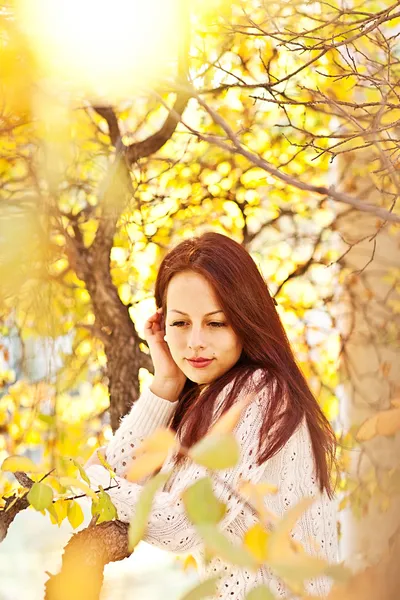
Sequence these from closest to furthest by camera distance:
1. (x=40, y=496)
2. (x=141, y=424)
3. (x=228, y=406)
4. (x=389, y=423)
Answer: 1. (x=389, y=423)
2. (x=40, y=496)
3. (x=228, y=406)
4. (x=141, y=424)

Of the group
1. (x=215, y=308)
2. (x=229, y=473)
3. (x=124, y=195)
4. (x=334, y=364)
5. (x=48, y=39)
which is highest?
(x=48, y=39)

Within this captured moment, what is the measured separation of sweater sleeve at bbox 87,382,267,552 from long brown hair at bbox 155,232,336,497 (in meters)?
0.02

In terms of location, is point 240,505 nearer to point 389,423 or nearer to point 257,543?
point 389,423

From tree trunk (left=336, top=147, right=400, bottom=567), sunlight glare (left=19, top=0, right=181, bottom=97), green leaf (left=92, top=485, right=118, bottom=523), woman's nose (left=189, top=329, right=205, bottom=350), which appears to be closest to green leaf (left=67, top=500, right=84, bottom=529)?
green leaf (left=92, top=485, right=118, bottom=523)

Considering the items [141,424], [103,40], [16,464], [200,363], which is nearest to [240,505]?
[200,363]

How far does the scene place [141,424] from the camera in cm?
149

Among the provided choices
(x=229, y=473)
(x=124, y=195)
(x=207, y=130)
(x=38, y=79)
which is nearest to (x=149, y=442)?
(x=229, y=473)

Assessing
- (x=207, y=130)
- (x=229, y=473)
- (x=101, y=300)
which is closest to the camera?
(x=229, y=473)

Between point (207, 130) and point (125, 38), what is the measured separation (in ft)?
1.66

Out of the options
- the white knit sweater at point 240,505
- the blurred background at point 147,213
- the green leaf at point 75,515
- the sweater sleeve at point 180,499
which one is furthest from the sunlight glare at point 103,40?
the green leaf at point 75,515

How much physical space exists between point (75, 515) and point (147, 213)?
1.89 m

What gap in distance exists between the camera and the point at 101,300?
103 inches

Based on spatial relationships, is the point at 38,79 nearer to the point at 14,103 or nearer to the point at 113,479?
the point at 14,103

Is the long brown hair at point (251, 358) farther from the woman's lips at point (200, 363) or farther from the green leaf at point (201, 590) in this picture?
the green leaf at point (201, 590)
